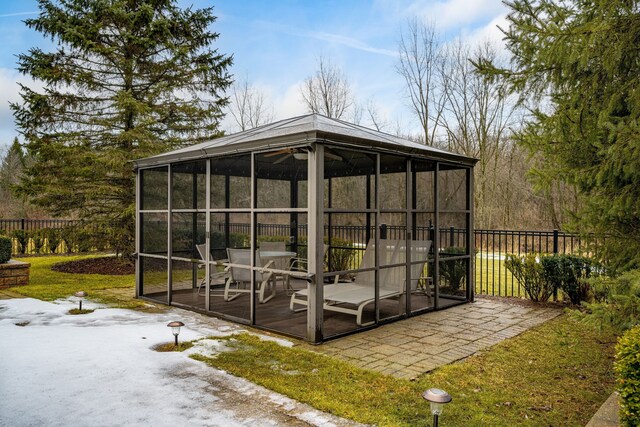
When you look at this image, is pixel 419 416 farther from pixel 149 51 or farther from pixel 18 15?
pixel 18 15

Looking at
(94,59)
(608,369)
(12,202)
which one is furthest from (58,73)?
(12,202)

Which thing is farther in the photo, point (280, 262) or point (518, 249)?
point (518, 249)

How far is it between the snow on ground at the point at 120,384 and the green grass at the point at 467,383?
0.24 m

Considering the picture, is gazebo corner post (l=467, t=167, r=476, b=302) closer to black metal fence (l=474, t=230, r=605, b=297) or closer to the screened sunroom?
the screened sunroom

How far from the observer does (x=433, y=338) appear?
5.11 m

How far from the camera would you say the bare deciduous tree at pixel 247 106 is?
23.3 metres

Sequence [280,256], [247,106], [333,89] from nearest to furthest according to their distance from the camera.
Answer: [280,256] < [333,89] < [247,106]

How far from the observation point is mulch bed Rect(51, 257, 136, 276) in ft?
35.1

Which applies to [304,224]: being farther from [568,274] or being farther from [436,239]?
[568,274]

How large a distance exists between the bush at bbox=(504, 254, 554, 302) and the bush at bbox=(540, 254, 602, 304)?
2.9 inches

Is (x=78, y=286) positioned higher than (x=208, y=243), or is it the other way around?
(x=208, y=243)

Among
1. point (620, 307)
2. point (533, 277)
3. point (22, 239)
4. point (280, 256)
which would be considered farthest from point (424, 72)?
point (620, 307)

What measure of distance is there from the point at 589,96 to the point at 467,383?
271cm

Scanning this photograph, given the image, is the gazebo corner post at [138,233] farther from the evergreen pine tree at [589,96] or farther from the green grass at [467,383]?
the evergreen pine tree at [589,96]
